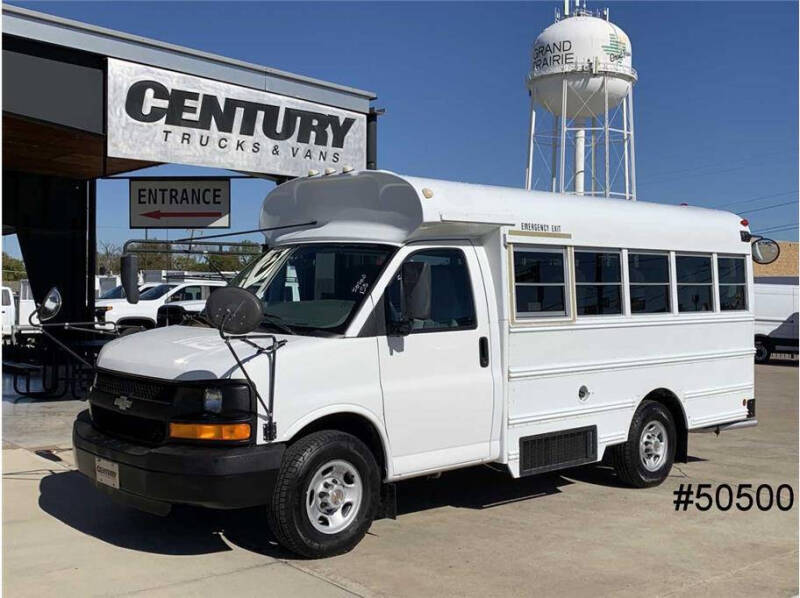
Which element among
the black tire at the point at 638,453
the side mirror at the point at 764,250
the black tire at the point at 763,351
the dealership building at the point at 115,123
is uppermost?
the dealership building at the point at 115,123

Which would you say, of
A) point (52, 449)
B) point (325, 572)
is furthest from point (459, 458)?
point (52, 449)

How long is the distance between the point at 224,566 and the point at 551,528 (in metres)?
2.55

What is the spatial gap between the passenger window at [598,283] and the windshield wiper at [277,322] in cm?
270

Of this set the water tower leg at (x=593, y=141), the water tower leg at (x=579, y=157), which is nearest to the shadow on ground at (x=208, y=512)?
the water tower leg at (x=593, y=141)

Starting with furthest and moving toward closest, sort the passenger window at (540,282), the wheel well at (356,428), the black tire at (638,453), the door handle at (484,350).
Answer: the black tire at (638,453)
the passenger window at (540,282)
the door handle at (484,350)
the wheel well at (356,428)

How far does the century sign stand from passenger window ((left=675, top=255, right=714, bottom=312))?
219 inches

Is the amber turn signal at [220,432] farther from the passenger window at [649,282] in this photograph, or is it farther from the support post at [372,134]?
the support post at [372,134]

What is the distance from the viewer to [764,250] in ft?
31.6

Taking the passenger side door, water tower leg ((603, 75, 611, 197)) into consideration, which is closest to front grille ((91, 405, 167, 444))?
the passenger side door

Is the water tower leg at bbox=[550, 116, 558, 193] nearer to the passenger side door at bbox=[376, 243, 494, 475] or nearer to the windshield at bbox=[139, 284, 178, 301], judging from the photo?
the windshield at bbox=[139, 284, 178, 301]

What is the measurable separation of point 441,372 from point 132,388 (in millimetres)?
2181

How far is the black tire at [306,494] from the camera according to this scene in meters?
A: 5.48

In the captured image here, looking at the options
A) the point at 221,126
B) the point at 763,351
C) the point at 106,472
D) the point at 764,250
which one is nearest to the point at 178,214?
the point at 221,126

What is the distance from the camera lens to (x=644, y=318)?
26.2ft
